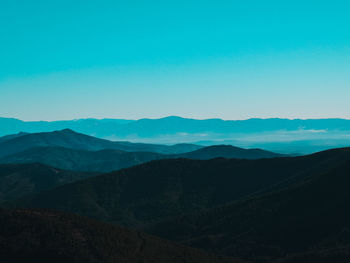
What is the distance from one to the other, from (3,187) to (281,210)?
13137 cm

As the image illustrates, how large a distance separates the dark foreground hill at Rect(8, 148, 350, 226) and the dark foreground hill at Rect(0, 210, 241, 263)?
50.1 metres

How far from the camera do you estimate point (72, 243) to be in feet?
144

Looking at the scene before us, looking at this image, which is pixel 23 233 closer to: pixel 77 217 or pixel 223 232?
pixel 77 217

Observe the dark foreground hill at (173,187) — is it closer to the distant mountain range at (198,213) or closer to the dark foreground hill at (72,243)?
the distant mountain range at (198,213)

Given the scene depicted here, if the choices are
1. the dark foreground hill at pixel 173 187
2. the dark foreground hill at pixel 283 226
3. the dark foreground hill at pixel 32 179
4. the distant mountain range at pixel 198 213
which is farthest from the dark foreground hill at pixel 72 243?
the dark foreground hill at pixel 32 179

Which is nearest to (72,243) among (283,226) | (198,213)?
(283,226)

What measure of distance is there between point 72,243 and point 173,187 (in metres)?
81.7

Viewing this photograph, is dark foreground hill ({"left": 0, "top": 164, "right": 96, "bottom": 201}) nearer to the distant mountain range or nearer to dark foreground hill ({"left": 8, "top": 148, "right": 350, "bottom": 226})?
the distant mountain range

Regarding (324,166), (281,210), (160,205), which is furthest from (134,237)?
(324,166)

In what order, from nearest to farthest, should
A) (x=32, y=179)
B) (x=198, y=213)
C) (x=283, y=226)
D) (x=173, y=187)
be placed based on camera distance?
(x=283, y=226), (x=198, y=213), (x=173, y=187), (x=32, y=179)

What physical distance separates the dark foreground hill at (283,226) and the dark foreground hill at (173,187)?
17.7 metres

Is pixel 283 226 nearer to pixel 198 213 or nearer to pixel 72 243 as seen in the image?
pixel 198 213

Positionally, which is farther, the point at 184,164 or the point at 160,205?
the point at 184,164

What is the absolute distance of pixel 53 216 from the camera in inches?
1950
